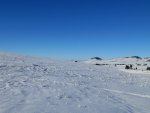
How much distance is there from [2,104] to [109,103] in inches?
141

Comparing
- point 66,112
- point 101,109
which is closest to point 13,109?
point 66,112

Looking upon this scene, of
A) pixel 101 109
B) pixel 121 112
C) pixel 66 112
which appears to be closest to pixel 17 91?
pixel 66 112

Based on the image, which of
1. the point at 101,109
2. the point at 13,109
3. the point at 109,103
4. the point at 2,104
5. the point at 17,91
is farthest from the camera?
the point at 17,91

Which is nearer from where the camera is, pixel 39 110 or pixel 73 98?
pixel 39 110

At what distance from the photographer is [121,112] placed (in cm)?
447

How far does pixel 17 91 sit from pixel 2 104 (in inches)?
56.4

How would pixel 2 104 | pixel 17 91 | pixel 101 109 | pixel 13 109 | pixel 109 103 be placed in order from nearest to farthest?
pixel 13 109
pixel 2 104
pixel 101 109
pixel 109 103
pixel 17 91

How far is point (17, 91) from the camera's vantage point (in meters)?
5.68

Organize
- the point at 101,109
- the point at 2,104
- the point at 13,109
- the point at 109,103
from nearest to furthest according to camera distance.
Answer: the point at 13,109 → the point at 2,104 → the point at 101,109 → the point at 109,103

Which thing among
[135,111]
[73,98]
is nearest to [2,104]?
[73,98]

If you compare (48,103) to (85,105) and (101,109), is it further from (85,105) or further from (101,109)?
(101,109)

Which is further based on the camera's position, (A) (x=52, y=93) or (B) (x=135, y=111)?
(A) (x=52, y=93)

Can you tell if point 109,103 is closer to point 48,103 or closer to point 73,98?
point 73,98

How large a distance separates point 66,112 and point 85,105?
3.02 ft
